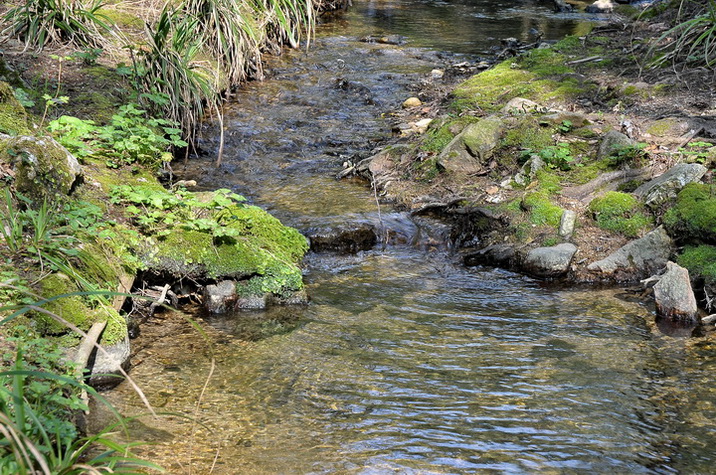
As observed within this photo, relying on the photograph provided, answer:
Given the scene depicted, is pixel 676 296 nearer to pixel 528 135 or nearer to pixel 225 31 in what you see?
pixel 528 135

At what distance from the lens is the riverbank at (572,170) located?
602 cm

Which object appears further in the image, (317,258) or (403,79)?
(403,79)

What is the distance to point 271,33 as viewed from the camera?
12383 mm

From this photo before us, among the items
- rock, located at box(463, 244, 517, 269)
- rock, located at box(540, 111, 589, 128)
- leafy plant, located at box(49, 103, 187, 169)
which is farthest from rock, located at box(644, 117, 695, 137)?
leafy plant, located at box(49, 103, 187, 169)

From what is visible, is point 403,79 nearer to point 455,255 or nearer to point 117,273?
point 455,255

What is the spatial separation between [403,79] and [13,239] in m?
8.38

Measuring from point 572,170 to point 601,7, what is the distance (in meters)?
12.6

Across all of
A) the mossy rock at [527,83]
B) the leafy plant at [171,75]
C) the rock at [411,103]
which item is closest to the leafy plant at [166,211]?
the leafy plant at [171,75]

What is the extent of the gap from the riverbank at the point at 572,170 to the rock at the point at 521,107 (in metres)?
0.02

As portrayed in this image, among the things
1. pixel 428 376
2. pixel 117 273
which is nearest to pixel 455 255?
pixel 428 376

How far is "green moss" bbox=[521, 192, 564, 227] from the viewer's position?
6.49 metres

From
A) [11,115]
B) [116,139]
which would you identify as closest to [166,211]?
[116,139]

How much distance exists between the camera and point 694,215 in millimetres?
5832

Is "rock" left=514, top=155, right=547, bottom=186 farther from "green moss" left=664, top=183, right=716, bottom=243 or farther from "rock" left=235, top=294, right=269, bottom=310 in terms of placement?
"rock" left=235, top=294, right=269, bottom=310
